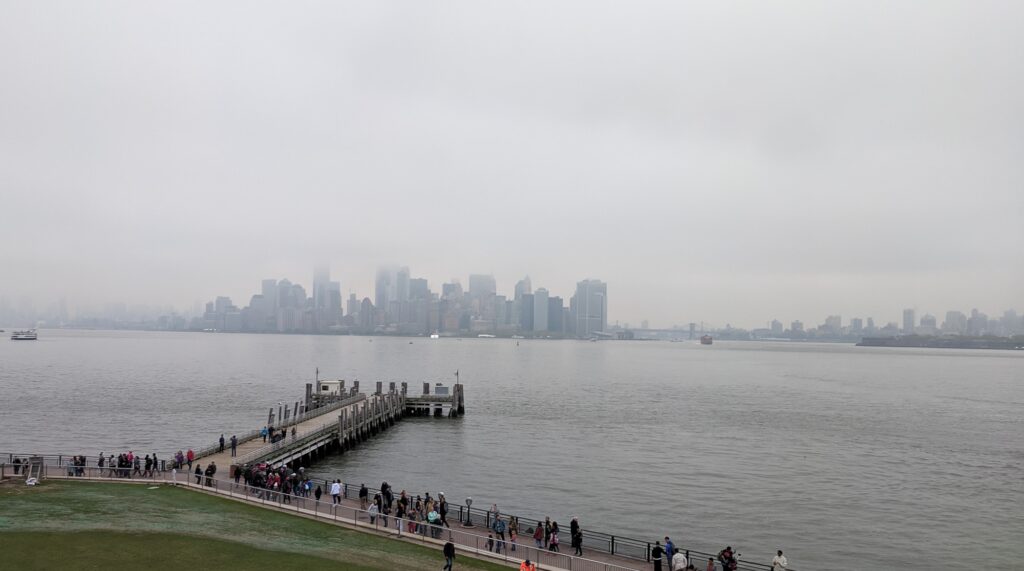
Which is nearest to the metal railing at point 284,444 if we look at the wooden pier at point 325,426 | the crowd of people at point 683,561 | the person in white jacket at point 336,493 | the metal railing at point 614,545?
the wooden pier at point 325,426

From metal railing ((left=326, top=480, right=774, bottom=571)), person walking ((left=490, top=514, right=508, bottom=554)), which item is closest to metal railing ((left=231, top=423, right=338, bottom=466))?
metal railing ((left=326, top=480, right=774, bottom=571))

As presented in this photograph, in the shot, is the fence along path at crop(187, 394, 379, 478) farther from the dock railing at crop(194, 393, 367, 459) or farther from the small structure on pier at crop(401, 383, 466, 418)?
the small structure on pier at crop(401, 383, 466, 418)

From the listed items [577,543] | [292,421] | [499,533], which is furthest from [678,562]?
[292,421]

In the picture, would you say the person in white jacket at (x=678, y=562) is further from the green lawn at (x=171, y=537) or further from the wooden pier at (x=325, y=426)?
the wooden pier at (x=325, y=426)

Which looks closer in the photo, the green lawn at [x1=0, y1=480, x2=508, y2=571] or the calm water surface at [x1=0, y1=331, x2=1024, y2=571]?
the green lawn at [x1=0, y1=480, x2=508, y2=571]

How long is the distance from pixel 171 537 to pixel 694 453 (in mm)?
42538

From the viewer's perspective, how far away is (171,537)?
23.4 metres

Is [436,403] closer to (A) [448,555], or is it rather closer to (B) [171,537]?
(B) [171,537]

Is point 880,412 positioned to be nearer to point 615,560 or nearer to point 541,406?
point 541,406

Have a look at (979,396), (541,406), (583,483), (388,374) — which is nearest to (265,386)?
(388,374)

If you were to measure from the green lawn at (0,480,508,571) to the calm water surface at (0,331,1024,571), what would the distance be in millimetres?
15460

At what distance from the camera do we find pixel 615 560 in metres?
25.6

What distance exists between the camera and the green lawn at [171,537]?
21.4 metres

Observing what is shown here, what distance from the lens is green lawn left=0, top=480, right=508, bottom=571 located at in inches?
843
